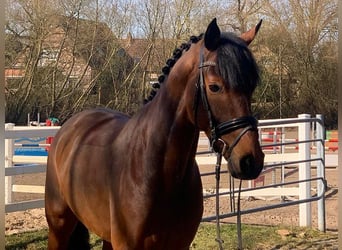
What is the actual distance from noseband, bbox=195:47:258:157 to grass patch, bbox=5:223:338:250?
3.31 m

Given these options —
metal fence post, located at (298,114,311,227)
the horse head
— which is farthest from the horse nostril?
metal fence post, located at (298,114,311,227)

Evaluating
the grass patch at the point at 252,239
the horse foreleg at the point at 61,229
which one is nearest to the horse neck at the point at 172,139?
the horse foreleg at the point at 61,229

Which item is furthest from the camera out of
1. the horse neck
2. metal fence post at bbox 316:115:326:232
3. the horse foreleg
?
metal fence post at bbox 316:115:326:232

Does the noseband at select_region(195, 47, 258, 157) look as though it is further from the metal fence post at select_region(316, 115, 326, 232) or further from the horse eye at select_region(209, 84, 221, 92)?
the metal fence post at select_region(316, 115, 326, 232)

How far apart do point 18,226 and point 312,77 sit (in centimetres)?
1338

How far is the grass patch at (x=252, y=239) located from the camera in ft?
16.6

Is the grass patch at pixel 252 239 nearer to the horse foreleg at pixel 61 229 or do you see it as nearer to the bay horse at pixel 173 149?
the horse foreleg at pixel 61 229

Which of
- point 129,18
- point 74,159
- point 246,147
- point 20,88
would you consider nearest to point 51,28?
point 20,88

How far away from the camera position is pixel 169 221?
2260 mm

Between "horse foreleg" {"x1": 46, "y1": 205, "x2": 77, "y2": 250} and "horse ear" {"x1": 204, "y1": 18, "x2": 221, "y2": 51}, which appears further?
"horse foreleg" {"x1": 46, "y1": 205, "x2": 77, "y2": 250}

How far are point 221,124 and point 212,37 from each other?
0.40 metres

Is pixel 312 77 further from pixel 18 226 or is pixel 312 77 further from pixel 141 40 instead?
pixel 18 226

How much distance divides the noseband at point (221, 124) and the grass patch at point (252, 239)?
331 centimetres

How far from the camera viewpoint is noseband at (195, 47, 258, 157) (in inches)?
73.8
